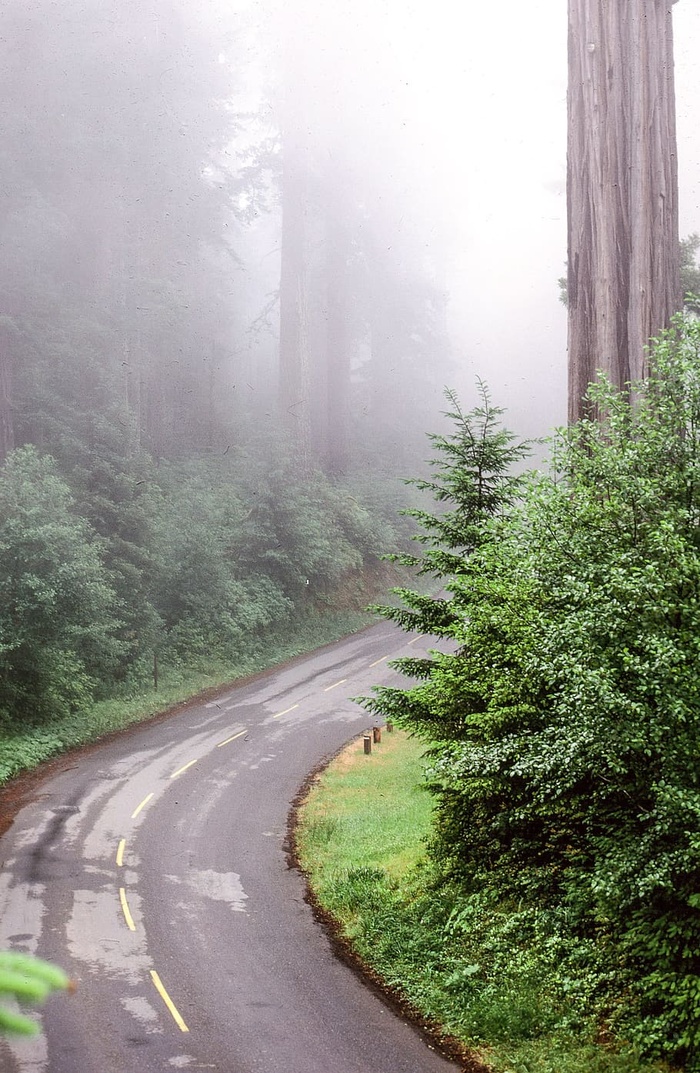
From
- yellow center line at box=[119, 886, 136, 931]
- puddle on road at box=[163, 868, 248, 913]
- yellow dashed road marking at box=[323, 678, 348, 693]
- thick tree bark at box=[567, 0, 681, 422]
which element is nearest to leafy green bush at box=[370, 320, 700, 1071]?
thick tree bark at box=[567, 0, 681, 422]

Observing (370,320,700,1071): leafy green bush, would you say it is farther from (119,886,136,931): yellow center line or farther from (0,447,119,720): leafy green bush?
(0,447,119,720): leafy green bush

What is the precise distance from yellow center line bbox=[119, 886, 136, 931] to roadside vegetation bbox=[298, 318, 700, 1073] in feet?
12.4

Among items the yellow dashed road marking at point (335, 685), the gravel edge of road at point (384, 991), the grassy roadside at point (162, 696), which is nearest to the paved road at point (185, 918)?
the gravel edge of road at point (384, 991)

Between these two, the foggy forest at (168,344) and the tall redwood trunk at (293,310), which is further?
the tall redwood trunk at (293,310)

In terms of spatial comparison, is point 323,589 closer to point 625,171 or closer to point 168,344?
point 168,344

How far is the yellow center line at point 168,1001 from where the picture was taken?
1014 cm

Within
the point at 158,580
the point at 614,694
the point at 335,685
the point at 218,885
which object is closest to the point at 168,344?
the point at 158,580

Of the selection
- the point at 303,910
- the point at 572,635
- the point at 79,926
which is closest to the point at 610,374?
the point at 572,635

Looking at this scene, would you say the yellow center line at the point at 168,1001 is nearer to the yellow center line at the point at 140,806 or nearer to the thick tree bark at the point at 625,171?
the yellow center line at the point at 140,806

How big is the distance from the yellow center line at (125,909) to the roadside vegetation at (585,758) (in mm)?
3770

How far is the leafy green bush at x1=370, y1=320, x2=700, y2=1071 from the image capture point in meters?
7.26

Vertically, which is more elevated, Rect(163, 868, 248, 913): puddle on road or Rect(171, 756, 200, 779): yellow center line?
Rect(171, 756, 200, 779): yellow center line

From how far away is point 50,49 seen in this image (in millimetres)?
35500

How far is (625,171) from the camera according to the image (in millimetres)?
10734
